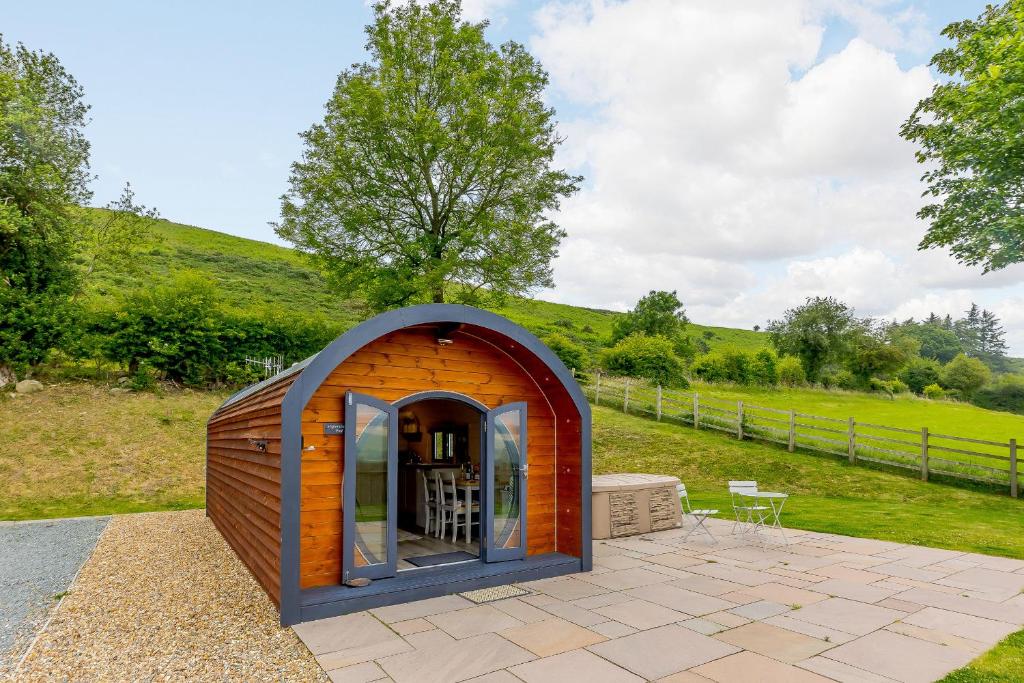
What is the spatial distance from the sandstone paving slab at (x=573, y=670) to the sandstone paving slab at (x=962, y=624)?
2531 mm

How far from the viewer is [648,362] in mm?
22609

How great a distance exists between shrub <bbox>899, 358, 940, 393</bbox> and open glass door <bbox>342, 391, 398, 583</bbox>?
44.8 m

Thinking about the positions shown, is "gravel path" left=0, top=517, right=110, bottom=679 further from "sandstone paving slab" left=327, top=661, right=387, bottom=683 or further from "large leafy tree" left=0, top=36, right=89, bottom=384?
"large leafy tree" left=0, top=36, right=89, bottom=384

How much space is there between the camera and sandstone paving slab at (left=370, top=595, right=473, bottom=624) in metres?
4.53

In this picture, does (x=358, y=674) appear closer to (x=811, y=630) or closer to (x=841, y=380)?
(x=811, y=630)

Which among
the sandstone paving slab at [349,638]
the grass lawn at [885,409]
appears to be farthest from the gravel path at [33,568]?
the grass lawn at [885,409]

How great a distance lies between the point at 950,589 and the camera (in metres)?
5.21

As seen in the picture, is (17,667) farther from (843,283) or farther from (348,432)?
(843,283)

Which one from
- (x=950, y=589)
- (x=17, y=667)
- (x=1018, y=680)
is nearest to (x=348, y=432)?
(x=17, y=667)

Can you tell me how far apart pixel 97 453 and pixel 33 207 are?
6.46m

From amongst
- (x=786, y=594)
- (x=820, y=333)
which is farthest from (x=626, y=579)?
(x=820, y=333)

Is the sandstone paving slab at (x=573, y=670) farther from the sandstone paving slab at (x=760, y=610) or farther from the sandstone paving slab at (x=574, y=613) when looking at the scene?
the sandstone paving slab at (x=760, y=610)

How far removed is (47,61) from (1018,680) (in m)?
21.1

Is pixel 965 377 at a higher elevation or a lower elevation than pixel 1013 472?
higher
